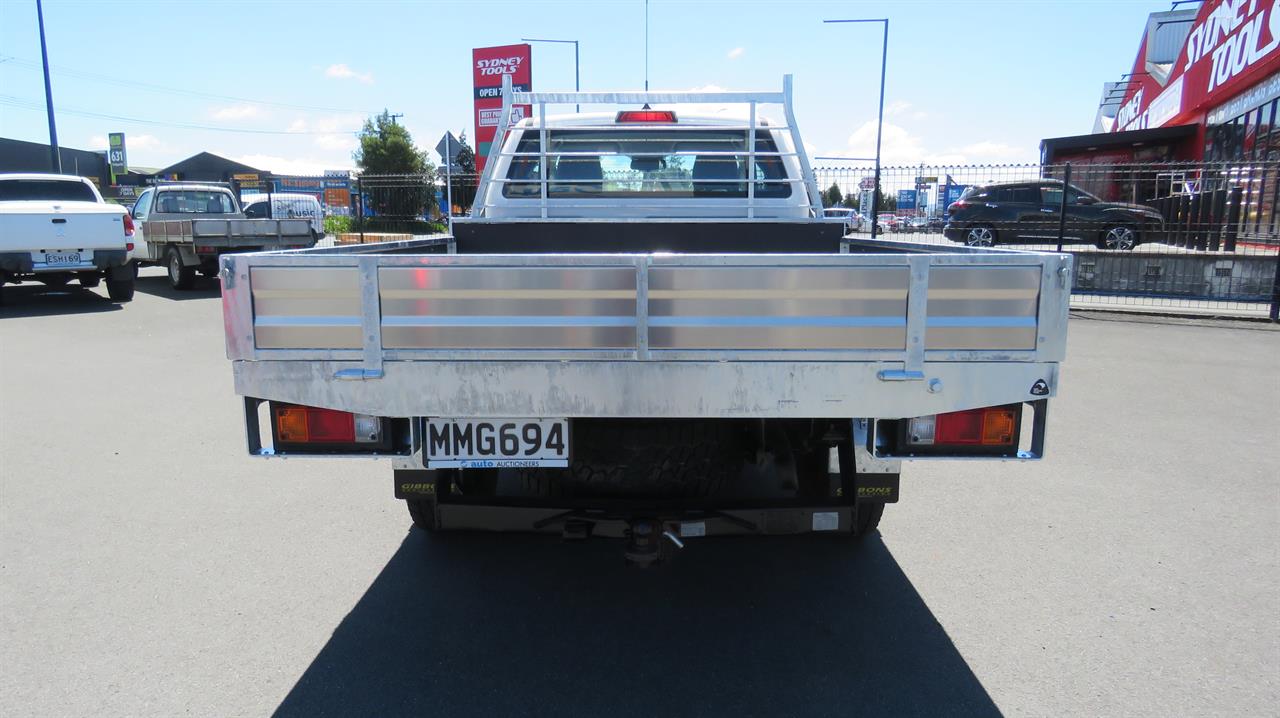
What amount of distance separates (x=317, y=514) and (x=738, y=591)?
2339 mm

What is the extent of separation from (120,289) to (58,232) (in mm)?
1389

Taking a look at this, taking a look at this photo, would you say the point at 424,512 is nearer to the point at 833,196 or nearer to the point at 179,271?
the point at 179,271

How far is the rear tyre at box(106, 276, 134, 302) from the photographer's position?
13422 millimetres

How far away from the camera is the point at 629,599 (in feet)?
12.1

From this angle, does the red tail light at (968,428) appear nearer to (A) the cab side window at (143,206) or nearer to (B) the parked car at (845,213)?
(B) the parked car at (845,213)

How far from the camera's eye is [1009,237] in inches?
699

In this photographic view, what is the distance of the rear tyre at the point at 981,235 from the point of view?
17.8 metres

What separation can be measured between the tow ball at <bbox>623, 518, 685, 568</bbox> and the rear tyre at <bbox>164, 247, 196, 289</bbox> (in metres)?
14.3

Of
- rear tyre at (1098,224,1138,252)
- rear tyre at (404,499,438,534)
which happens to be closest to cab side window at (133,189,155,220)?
rear tyre at (404,499,438,534)

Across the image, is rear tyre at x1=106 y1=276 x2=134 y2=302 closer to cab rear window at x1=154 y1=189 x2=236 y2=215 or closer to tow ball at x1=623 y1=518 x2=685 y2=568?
cab rear window at x1=154 y1=189 x2=236 y2=215

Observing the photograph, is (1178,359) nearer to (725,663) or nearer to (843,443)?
(843,443)

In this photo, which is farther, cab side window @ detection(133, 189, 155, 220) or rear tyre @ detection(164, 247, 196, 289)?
cab side window @ detection(133, 189, 155, 220)

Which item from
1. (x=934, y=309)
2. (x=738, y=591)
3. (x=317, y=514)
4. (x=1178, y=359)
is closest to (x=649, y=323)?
(x=934, y=309)

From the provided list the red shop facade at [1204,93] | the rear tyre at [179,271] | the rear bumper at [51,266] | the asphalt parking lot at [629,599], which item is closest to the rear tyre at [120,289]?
the rear bumper at [51,266]
